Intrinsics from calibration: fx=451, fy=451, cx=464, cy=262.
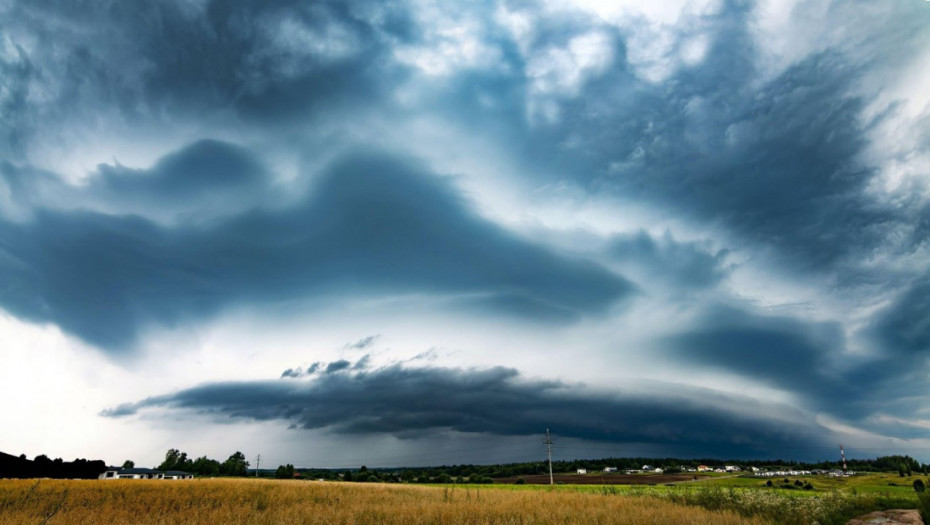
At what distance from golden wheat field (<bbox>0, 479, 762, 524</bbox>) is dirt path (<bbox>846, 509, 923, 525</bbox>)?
8323mm

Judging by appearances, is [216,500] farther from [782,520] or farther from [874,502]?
[874,502]

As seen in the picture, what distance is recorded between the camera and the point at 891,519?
72.5 feet

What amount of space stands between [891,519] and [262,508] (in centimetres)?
3163

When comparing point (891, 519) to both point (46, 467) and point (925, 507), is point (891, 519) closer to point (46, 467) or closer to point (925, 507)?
point (925, 507)

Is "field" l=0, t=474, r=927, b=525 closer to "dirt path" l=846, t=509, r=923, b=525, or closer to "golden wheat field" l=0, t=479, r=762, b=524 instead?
"golden wheat field" l=0, t=479, r=762, b=524

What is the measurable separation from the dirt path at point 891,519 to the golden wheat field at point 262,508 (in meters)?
8.32

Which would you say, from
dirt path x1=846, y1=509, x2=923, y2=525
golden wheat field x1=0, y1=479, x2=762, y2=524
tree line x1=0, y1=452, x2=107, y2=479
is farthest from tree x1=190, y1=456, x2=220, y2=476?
dirt path x1=846, y1=509, x2=923, y2=525

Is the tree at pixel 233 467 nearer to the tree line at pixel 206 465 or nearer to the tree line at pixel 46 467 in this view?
the tree line at pixel 206 465

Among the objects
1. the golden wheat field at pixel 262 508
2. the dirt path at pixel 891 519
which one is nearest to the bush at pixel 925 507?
the dirt path at pixel 891 519

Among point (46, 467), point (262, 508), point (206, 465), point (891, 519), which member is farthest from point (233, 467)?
point (891, 519)

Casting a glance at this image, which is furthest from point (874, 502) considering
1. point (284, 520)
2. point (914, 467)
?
point (914, 467)

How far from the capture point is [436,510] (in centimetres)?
1889

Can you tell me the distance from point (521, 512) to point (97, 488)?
86.0 ft

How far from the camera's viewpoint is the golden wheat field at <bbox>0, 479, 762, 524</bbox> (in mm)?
16906
